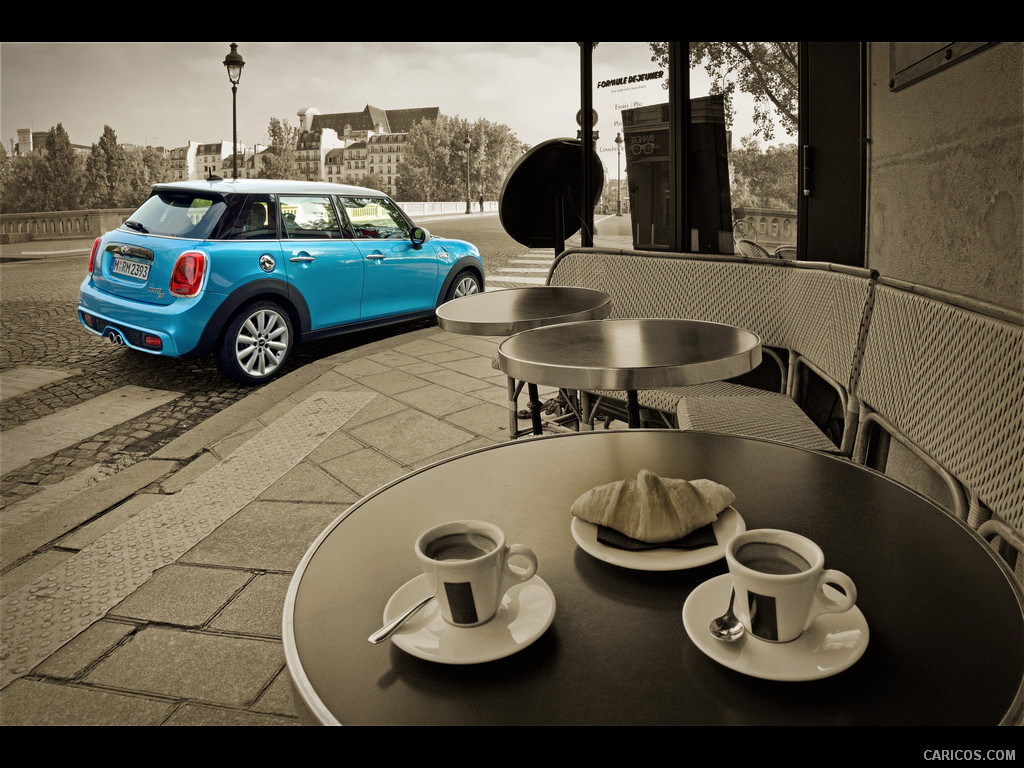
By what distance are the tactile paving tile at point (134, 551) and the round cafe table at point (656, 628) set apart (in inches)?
58.5

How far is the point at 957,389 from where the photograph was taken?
1429 millimetres

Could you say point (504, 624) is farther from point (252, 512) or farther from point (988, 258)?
point (252, 512)

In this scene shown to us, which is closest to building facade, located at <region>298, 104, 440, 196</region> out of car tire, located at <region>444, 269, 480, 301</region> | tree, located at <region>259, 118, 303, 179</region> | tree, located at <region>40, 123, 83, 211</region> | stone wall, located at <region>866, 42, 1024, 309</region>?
tree, located at <region>259, 118, 303, 179</region>

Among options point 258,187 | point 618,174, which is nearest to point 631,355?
point 618,174

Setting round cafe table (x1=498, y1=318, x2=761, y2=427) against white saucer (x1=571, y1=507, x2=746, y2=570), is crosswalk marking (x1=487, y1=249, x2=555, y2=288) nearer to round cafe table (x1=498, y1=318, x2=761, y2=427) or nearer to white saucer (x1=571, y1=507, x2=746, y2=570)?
round cafe table (x1=498, y1=318, x2=761, y2=427)

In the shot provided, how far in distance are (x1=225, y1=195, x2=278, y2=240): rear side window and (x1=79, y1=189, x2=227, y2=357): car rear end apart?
14 centimetres

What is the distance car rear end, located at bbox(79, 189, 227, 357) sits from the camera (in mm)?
4871

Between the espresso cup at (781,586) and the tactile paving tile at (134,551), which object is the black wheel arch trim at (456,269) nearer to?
the tactile paving tile at (134,551)

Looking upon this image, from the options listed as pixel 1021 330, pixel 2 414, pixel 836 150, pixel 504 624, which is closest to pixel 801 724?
pixel 504 624

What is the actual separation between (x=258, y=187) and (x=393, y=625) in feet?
17.8

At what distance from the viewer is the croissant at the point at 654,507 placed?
32.3 inches

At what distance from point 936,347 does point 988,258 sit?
0.53 m

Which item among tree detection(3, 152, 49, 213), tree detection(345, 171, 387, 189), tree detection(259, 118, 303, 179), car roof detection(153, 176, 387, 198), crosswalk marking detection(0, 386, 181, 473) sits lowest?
crosswalk marking detection(0, 386, 181, 473)

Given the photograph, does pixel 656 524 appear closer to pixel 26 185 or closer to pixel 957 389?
pixel 957 389
